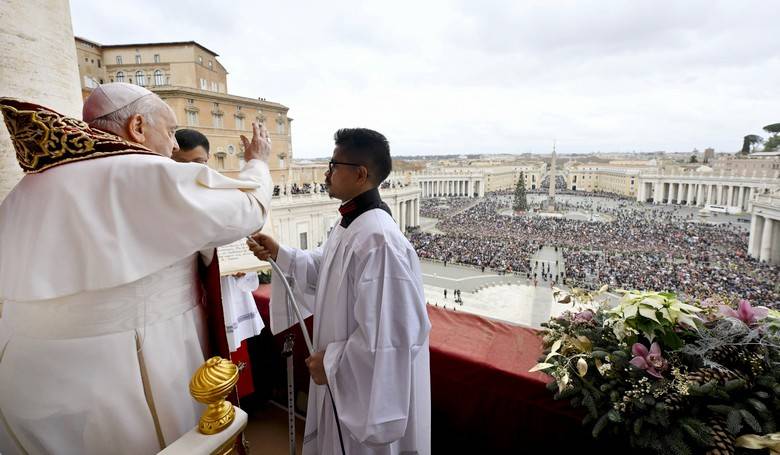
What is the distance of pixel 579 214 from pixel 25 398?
107 ft

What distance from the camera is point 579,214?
29594mm

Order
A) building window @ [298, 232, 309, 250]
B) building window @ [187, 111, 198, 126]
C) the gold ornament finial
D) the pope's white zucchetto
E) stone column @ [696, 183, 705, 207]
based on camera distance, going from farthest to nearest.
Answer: stone column @ [696, 183, 705, 207] → building window @ [187, 111, 198, 126] → building window @ [298, 232, 309, 250] → the pope's white zucchetto → the gold ornament finial

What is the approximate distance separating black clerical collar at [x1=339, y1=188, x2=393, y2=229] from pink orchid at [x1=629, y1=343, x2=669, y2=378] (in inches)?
34.4

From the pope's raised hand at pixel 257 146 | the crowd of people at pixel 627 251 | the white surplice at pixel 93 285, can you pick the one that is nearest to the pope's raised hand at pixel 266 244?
the pope's raised hand at pixel 257 146

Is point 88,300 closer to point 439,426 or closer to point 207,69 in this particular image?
point 439,426

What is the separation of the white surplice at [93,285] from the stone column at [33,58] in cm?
183

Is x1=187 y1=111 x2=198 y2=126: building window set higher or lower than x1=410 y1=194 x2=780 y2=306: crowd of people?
higher

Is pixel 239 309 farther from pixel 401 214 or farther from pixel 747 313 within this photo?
pixel 401 214

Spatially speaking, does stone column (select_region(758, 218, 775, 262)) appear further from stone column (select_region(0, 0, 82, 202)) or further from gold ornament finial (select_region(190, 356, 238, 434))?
stone column (select_region(0, 0, 82, 202))

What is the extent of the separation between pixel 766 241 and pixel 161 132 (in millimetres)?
18594

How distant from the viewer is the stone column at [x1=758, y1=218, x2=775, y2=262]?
13445 mm

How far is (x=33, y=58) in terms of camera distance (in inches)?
86.0

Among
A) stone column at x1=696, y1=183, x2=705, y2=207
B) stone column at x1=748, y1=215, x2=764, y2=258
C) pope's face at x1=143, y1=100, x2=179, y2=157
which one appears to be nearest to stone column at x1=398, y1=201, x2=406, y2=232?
stone column at x1=748, y1=215, x2=764, y2=258

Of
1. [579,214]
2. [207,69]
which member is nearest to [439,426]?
[207,69]
